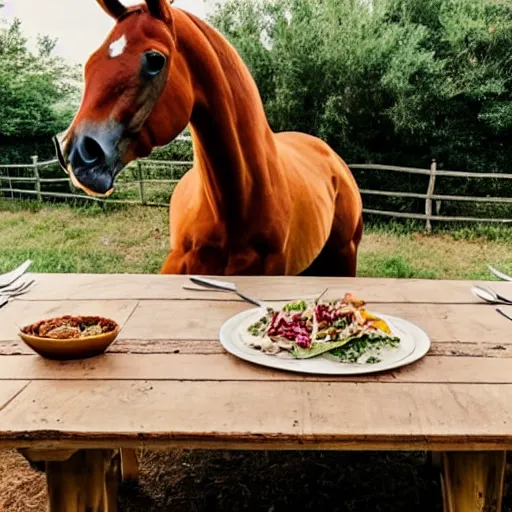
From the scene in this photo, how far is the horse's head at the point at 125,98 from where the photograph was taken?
1186 mm

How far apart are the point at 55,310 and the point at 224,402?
48cm

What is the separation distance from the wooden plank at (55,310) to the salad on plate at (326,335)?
0.86ft

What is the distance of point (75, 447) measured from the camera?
64 centimetres

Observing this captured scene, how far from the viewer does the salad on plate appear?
0.81 meters

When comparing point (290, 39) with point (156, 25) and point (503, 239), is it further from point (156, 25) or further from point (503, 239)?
point (156, 25)

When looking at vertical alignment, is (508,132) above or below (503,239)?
above

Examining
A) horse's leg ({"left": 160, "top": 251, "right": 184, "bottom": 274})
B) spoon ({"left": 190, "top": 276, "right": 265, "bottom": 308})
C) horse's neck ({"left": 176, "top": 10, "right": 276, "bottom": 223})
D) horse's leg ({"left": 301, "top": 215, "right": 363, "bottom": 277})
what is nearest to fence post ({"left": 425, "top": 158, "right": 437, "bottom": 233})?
horse's leg ({"left": 301, "top": 215, "right": 363, "bottom": 277})

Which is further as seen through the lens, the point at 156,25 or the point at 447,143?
the point at 447,143

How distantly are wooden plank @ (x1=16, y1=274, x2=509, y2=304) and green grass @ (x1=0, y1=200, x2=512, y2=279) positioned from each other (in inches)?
64.7

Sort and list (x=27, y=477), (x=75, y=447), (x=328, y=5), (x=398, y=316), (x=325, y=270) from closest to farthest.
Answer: (x=75, y=447) → (x=398, y=316) → (x=27, y=477) → (x=325, y=270) → (x=328, y=5)

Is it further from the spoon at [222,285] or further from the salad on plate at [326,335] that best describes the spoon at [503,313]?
the spoon at [222,285]

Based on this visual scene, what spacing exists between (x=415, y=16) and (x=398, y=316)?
7.24 feet

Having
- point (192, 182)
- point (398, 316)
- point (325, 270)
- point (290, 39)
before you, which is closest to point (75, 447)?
→ point (398, 316)

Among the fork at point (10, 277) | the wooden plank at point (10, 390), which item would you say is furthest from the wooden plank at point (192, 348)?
the fork at point (10, 277)
